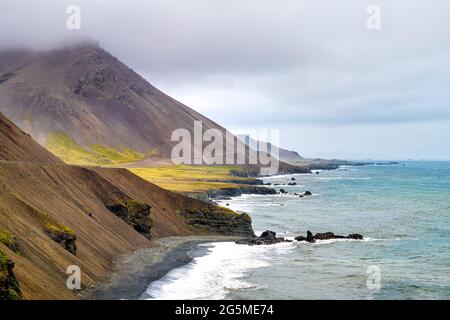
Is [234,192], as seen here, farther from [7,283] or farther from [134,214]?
[7,283]

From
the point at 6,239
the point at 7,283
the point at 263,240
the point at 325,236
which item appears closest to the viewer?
the point at 7,283

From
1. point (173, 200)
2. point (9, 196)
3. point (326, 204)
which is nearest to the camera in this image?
point (9, 196)

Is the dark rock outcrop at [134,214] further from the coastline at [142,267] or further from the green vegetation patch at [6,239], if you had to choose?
the green vegetation patch at [6,239]

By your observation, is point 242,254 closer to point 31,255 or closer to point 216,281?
point 216,281

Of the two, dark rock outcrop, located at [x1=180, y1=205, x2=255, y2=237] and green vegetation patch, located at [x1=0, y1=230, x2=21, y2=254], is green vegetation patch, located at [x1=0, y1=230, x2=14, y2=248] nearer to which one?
green vegetation patch, located at [x1=0, y1=230, x2=21, y2=254]

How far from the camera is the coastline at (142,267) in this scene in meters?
35.9

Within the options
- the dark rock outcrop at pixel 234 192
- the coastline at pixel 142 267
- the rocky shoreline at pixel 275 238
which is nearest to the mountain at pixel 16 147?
the coastline at pixel 142 267

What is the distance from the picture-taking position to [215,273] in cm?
4550

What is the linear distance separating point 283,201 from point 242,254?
71.5 meters

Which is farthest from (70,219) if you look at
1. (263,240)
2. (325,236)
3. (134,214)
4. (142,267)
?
(325,236)

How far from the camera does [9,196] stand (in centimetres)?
4081

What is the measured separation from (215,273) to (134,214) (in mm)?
20054
